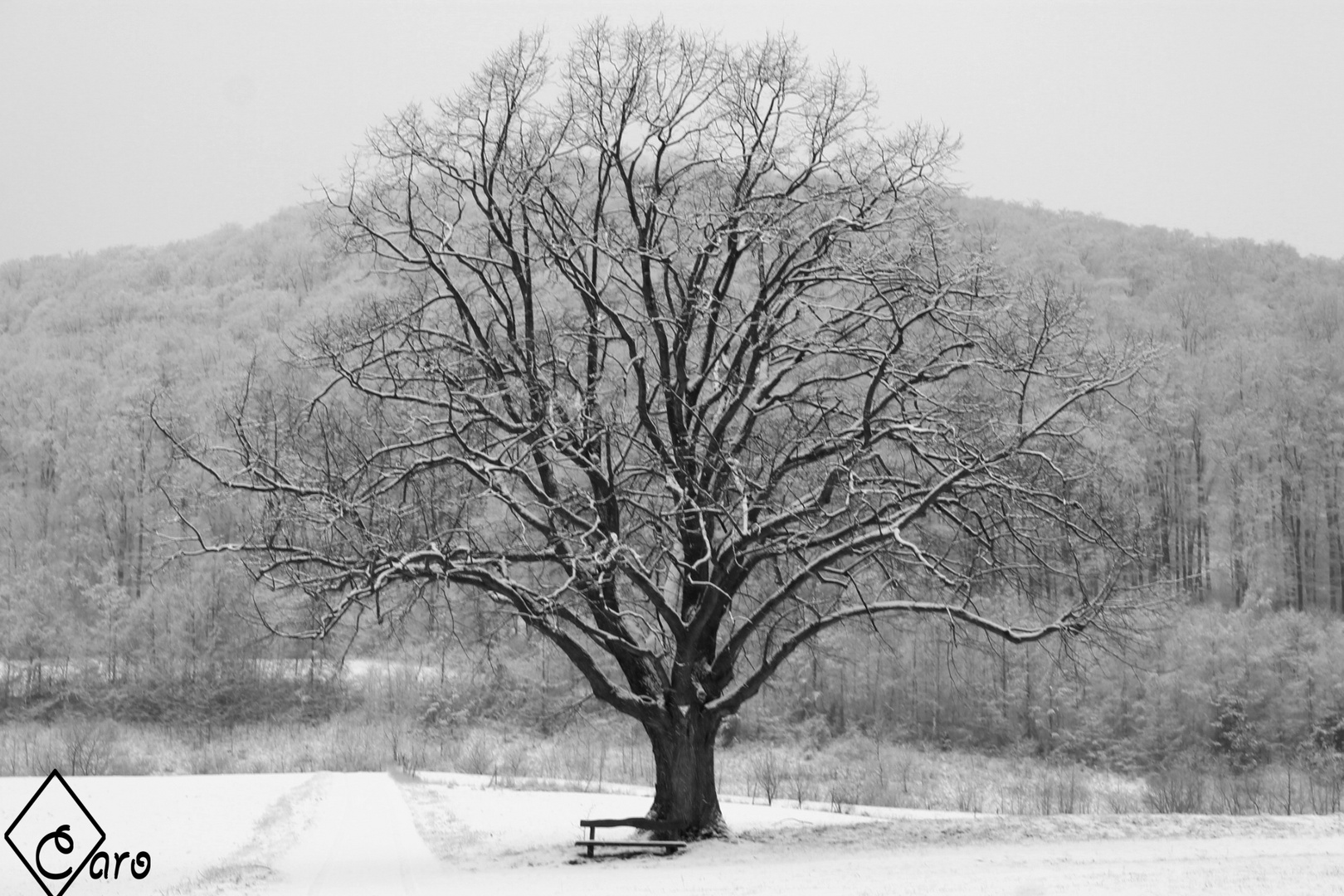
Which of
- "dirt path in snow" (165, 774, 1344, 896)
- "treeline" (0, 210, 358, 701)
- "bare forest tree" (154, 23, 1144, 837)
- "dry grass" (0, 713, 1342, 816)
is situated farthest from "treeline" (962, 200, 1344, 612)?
"dirt path in snow" (165, 774, 1344, 896)

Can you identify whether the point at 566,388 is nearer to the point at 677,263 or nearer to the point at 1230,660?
the point at 677,263

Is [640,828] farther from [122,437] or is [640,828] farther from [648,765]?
[122,437]

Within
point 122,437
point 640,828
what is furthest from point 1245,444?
point 122,437

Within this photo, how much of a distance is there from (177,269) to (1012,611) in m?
87.4

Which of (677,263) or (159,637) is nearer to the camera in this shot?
(677,263)

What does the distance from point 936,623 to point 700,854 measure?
37.6ft

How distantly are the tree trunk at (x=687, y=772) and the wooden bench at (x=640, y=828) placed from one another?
22 cm

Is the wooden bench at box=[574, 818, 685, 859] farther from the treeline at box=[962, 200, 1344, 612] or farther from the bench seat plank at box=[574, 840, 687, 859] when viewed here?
the treeline at box=[962, 200, 1344, 612]

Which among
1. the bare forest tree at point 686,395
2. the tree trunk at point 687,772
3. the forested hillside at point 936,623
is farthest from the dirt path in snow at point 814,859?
the forested hillside at point 936,623

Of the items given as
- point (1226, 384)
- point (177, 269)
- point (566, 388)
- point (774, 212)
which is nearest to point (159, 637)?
point (566, 388)

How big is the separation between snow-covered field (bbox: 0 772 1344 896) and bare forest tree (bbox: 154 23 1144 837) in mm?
2113

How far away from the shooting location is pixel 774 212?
14.6 metres

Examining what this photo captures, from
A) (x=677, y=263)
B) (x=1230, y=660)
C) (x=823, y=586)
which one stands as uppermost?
(x=677, y=263)

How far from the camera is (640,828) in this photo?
1496 cm
